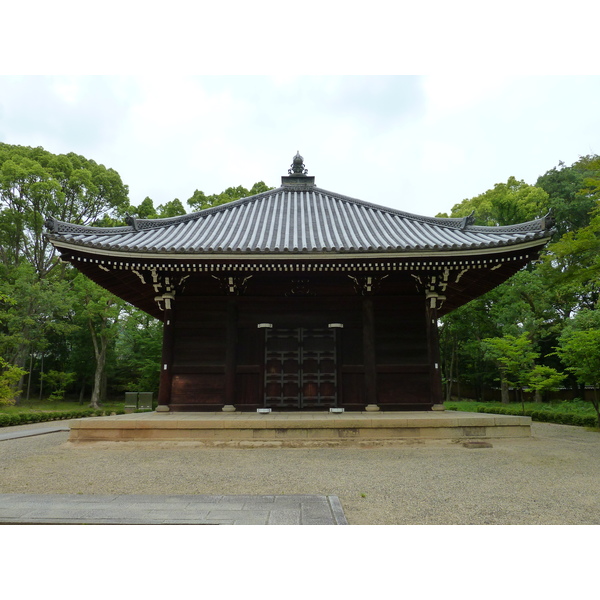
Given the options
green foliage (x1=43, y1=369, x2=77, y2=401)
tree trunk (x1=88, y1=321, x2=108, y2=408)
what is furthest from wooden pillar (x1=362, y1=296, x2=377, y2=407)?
green foliage (x1=43, y1=369, x2=77, y2=401)

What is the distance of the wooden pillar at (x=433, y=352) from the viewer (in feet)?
36.9

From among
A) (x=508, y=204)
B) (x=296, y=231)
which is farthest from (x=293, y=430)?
(x=508, y=204)

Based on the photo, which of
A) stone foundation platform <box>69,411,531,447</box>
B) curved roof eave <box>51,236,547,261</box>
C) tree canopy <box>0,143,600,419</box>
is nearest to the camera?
stone foundation platform <box>69,411,531,447</box>

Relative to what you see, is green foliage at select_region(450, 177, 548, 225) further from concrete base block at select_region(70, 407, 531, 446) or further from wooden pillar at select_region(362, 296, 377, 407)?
concrete base block at select_region(70, 407, 531, 446)

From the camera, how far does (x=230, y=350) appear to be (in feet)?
37.7

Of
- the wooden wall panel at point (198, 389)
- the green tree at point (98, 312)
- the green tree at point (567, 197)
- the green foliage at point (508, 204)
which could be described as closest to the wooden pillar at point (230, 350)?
the wooden wall panel at point (198, 389)

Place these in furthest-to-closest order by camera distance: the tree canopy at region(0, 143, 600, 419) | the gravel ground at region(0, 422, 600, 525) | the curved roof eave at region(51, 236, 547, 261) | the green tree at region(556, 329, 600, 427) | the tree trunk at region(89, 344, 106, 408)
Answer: the tree trunk at region(89, 344, 106, 408)
the tree canopy at region(0, 143, 600, 419)
the green tree at region(556, 329, 600, 427)
the curved roof eave at region(51, 236, 547, 261)
the gravel ground at region(0, 422, 600, 525)

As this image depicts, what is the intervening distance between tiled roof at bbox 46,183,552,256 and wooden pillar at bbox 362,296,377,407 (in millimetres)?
1898

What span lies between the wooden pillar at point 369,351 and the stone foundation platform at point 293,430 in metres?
1.76

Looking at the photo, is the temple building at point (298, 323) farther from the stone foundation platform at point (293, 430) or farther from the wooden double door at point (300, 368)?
the stone foundation platform at point (293, 430)

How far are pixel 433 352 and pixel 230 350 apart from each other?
572cm

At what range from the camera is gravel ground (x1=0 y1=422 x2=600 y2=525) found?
4.90 m

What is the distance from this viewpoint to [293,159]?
695 inches

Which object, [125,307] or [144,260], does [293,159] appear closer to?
[144,260]
